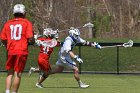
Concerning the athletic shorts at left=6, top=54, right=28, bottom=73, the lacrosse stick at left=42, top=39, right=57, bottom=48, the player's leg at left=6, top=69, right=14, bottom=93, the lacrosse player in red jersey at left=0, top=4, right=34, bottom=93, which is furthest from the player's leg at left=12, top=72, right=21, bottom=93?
the lacrosse stick at left=42, top=39, right=57, bottom=48

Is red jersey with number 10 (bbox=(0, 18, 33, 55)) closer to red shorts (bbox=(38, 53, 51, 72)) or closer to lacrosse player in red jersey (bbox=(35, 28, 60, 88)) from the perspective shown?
lacrosse player in red jersey (bbox=(35, 28, 60, 88))

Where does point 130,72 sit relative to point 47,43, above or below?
below

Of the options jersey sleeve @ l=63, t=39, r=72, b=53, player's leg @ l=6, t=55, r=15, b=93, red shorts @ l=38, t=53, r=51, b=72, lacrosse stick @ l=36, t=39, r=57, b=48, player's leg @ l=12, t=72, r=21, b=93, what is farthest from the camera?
red shorts @ l=38, t=53, r=51, b=72

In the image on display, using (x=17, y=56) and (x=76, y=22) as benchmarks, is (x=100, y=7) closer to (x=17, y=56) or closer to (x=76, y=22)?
(x=76, y=22)

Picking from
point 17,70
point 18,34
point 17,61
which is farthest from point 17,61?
point 18,34

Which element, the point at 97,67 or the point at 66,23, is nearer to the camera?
the point at 97,67

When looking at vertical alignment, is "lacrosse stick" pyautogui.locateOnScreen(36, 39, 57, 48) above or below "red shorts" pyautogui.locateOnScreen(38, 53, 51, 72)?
above

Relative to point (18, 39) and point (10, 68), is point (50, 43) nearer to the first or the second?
point (10, 68)

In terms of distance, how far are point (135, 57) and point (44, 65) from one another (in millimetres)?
13742

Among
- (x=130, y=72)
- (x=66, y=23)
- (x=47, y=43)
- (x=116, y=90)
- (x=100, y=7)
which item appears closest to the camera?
(x=116, y=90)

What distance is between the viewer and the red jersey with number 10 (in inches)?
481

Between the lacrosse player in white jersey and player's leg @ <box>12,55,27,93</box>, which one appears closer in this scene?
player's leg @ <box>12,55,27,93</box>

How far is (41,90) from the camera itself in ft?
53.3

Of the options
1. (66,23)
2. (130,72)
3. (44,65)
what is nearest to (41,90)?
(44,65)
